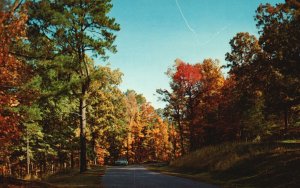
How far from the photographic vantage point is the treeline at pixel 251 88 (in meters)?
26.9

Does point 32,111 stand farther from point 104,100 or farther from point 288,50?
point 104,100

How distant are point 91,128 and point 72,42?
2652 centimetres

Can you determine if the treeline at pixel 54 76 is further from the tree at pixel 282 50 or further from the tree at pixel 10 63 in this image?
the tree at pixel 282 50

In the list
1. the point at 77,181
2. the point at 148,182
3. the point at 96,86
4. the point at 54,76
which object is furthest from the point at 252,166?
the point at 96,86

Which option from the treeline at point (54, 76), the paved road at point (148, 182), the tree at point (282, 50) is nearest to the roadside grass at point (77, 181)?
the paved road at point (148, 182)

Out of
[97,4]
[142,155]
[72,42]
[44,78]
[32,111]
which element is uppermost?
[97,4]

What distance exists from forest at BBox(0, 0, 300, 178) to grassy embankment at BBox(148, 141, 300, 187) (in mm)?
5650

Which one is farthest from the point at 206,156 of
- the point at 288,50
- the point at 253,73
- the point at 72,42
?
the point at 72,42

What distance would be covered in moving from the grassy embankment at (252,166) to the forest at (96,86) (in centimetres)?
565

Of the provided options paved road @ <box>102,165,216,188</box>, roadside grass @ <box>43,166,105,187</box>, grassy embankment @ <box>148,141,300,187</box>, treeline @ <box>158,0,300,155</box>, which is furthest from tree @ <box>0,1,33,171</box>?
treeline @ <box>158,0,300,155</box>

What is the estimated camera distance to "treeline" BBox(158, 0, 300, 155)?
2687 cm

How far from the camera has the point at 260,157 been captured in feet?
80.5

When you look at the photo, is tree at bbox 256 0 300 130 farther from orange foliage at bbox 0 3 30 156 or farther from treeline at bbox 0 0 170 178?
orange foliage at bbox 0 3 30 156

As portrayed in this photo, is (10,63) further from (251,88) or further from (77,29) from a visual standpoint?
(251,88)
